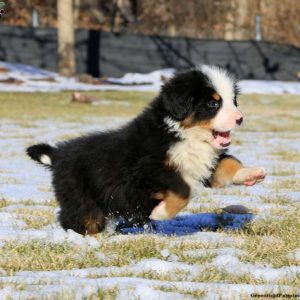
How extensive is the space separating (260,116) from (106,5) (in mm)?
28256

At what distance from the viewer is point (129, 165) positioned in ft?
14.5

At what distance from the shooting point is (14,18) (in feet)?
130

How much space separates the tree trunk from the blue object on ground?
843 inches

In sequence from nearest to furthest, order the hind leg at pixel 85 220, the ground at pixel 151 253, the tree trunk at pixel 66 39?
the ground at pixel 151 253
the hind leg at pixel 85 220
the tree trunk at pixel 66 39

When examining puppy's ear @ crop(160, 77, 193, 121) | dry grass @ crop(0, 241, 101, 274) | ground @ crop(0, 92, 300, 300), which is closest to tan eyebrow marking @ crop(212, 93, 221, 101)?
puppy's ear @ crop(160, 77, 193, 121)

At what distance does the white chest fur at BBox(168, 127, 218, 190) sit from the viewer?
14.1 feet

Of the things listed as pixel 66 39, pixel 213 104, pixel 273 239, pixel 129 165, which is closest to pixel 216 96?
pixel 213 104

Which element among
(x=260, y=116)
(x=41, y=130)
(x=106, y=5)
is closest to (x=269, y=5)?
(x=106, y=5)

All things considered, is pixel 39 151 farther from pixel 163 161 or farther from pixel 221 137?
pixel 221 137

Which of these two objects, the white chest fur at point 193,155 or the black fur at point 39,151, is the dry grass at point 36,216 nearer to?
the black fur at point 39,151

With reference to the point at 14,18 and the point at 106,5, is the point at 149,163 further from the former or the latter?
the point at 106,5

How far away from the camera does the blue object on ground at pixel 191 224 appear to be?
4926mm

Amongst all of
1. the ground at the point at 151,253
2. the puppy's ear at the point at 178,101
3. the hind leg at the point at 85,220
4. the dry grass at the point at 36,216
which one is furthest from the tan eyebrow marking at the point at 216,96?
the dry grass at the point at 36,216

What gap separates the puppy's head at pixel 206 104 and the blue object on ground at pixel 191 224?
820 millimetres
